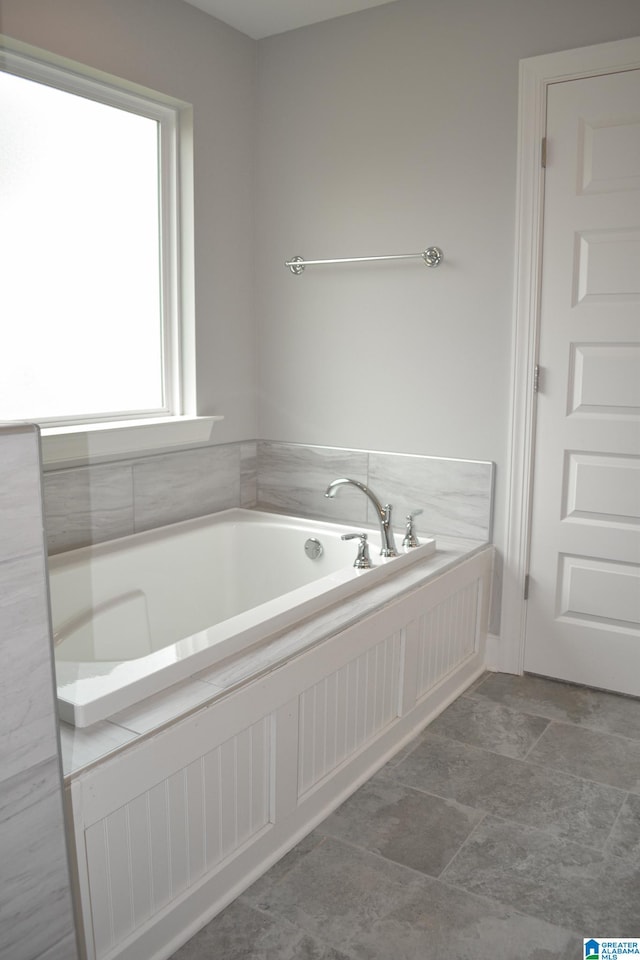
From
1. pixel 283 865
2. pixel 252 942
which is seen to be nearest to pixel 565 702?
pixel 283 865

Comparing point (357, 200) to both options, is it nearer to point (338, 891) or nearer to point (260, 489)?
point (260, 489)

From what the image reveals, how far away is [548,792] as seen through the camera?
7.25 ft

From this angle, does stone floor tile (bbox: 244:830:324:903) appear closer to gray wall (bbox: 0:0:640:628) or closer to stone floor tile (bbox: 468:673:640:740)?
stone floor tile (bbox: 468:673:640:740)

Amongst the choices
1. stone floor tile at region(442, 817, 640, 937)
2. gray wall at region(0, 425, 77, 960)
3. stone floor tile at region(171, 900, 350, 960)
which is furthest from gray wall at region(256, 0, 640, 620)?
gray wall at region(0, 425, 77, 960)

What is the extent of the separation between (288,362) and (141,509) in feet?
2.94

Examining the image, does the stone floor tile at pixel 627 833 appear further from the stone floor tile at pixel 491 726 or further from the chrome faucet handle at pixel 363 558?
the chrome faucet handle at pixel 363 558

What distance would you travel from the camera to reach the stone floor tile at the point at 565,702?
8.58ft

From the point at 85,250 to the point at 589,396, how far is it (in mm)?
1761

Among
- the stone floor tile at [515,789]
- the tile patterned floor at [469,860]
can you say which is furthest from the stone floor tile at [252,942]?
the stone floor tile at [515,789]

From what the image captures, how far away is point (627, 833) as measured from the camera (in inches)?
79.8

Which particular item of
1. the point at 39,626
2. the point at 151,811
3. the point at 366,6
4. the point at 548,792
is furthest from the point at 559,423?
the point at 39,626

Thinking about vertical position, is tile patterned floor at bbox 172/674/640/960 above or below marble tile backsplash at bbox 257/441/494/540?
below

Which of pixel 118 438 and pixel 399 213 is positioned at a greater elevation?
pixel 399 213

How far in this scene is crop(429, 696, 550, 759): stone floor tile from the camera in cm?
246
